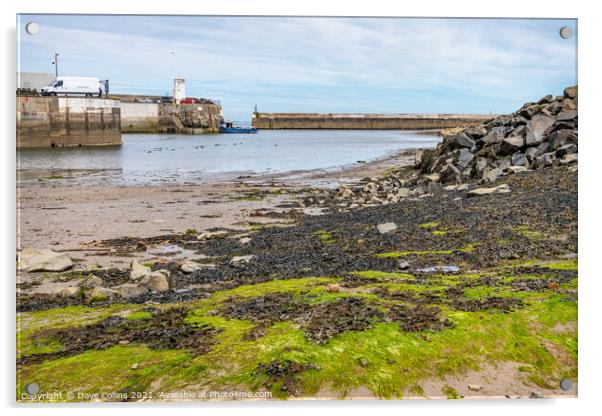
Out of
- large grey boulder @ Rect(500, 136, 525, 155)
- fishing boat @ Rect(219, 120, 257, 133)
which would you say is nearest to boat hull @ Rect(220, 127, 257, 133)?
fishing boat @ Rect(219, 120, 257, 133)

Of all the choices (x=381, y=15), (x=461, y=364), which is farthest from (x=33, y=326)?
(x=381, y=15)

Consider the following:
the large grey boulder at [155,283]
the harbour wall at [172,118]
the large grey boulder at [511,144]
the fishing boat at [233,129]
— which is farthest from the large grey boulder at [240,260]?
the fishing boat at [233,129]

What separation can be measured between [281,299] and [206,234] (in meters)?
5.04

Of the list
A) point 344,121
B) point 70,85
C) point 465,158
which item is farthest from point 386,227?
point 344,121

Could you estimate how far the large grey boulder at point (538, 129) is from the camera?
44.0ft

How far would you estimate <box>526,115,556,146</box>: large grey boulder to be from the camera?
44.0 ft

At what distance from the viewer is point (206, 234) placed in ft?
35.4

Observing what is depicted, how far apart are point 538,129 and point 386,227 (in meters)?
6.57

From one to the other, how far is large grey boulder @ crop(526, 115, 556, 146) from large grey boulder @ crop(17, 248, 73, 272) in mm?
10447

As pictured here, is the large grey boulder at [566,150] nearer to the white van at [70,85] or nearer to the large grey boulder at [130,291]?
the large grey boulder at [130,291]

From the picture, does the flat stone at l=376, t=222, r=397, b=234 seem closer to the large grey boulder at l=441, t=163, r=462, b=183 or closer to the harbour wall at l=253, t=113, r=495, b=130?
the large grey boulder at l=441, t=163, r=462, b=183

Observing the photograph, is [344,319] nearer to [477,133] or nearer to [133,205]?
[133,205]

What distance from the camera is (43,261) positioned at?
748 cm
